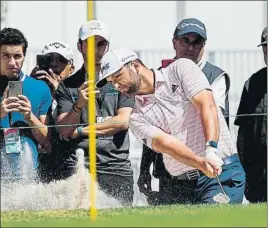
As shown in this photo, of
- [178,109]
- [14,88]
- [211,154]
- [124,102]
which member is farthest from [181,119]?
[14,88]

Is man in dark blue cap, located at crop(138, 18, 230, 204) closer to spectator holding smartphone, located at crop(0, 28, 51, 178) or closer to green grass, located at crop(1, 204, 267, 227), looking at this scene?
green grass, located at crop(1, 204, 267, 227)

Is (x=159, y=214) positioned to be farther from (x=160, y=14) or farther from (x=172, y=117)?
(x=160, y=14)

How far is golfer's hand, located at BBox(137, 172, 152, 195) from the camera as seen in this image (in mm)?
7258

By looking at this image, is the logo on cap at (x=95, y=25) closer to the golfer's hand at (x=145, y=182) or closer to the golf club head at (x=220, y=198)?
the golfer's hand at (x=145, y=182)

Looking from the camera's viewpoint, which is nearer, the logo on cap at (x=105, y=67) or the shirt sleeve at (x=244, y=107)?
the logo on cap at (x=105, y=67)

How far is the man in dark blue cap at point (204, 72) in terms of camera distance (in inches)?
277

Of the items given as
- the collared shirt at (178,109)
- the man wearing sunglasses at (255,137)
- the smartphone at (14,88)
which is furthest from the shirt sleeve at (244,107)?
the smartphone at (14,88)

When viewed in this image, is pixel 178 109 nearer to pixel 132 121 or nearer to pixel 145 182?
pixel 132 121

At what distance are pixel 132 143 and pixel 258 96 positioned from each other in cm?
96

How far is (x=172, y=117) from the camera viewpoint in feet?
21.8

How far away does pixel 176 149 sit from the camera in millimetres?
6582

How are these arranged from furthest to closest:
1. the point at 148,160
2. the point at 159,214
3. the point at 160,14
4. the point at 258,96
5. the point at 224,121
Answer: the point at 160,14 < the point at 258,96 < the point at 148,160 < the point at 224,121 < the point at 159,214

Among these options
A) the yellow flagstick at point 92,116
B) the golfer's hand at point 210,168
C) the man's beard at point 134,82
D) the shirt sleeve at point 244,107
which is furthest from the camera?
the shirt sleeve at point 244,107

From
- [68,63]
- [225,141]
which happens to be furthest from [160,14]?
[225,141]
